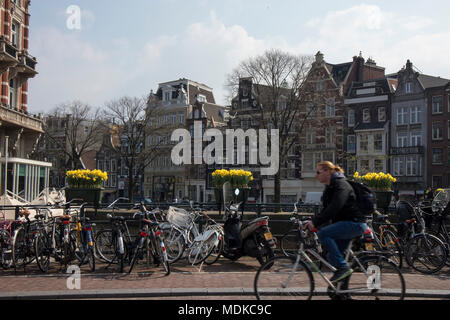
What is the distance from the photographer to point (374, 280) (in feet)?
20.7

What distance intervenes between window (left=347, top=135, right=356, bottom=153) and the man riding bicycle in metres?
46.4

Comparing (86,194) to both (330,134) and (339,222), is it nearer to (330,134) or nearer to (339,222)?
(339,222)

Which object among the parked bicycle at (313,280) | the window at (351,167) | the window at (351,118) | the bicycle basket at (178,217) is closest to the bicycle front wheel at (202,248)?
the bicycle basket at (178,217)

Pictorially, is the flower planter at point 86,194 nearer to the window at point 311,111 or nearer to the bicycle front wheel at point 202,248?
the bicycle front wheel at point 202,248

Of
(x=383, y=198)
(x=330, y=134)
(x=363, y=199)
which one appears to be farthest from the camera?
(x=330, y=134)

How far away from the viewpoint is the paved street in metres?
7.26

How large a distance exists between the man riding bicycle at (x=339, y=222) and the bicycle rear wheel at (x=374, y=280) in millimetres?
220

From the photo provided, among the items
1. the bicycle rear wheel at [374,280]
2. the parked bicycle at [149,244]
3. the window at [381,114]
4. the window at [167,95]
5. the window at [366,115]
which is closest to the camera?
the bicycle rear wheel at [374,280]

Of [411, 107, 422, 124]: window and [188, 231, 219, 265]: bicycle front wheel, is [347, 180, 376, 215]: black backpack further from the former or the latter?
[411, 107, 422, 124]: window

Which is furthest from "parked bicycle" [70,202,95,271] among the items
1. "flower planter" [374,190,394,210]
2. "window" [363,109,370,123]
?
"window" [363,109,370,123]

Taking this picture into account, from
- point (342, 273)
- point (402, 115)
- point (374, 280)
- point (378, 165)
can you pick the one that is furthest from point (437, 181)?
point (342, 273)

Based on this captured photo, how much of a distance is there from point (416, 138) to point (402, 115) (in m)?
2.72

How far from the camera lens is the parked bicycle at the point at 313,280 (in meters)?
6.08
